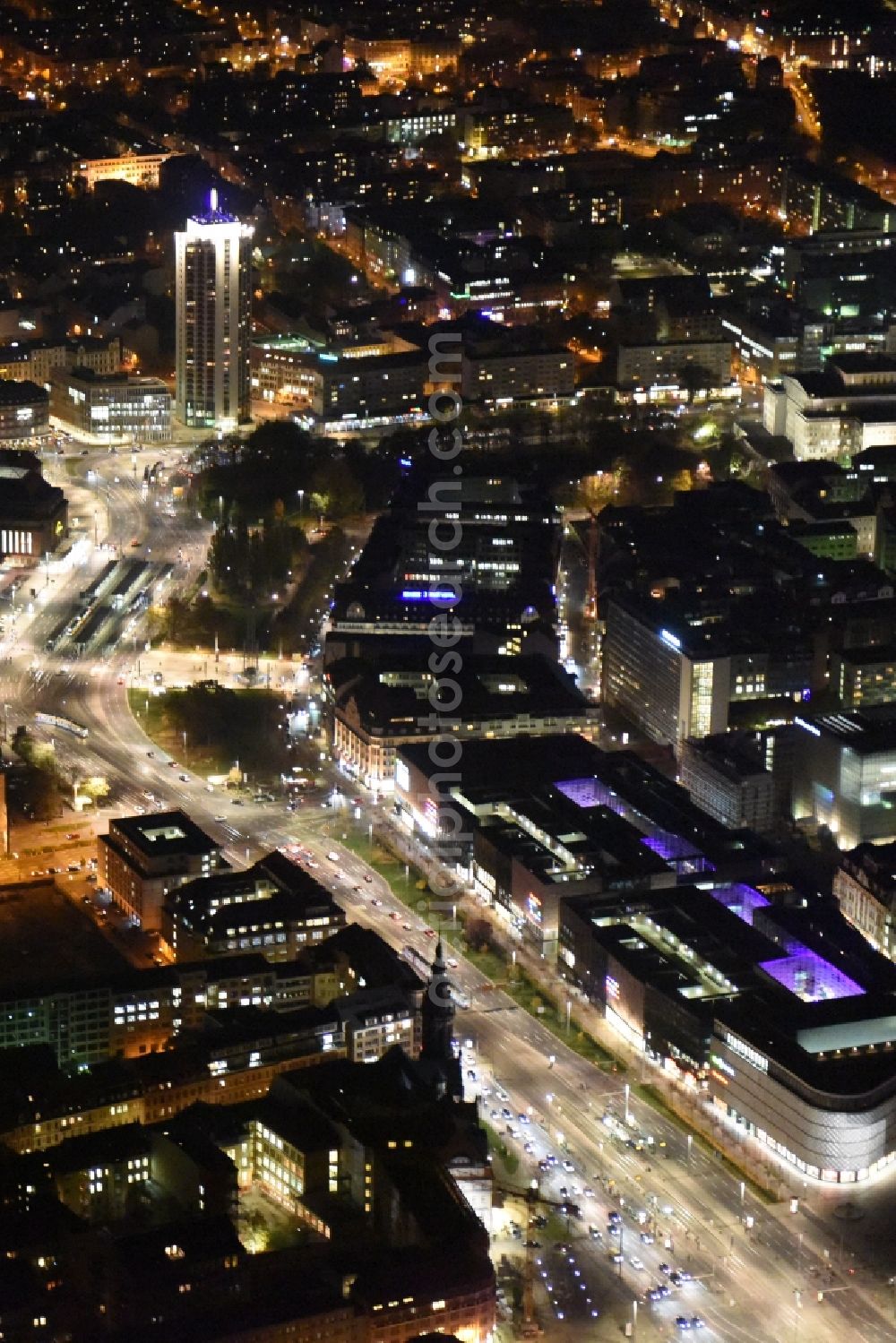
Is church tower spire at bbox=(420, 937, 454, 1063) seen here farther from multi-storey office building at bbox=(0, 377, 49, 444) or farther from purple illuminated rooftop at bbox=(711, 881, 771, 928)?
multi-storey office building at bbox=(0, 377, 49, 444)

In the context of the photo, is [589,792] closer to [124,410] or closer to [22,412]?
[124,410]

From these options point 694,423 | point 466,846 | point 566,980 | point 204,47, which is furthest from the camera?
point 204,47

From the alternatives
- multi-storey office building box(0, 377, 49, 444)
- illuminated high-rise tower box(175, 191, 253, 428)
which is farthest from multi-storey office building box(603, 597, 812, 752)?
multi-storey office building box(0, 377, 49, 444)

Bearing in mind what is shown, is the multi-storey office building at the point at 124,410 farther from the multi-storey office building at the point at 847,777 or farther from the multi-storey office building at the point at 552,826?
the multi-storey office building at the point at 847,777

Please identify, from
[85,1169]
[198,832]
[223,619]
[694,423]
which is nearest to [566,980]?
[198,832]

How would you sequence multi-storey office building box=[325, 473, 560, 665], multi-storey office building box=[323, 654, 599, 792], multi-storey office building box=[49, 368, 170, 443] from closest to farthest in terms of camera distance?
multi-storey office building box=[323, 654, 599, 792] < multi-storey office building box=[325, 473, 560, 665] < multi-storey office building box=[49, 368, 170, 443]

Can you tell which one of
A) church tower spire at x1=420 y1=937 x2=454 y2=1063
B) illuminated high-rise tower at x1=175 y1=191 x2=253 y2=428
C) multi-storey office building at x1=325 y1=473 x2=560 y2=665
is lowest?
church tower spire at x1=420 y1=937 x2=454 y2=1063

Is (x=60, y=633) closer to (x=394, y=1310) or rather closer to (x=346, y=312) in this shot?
(x=346, y=312)
